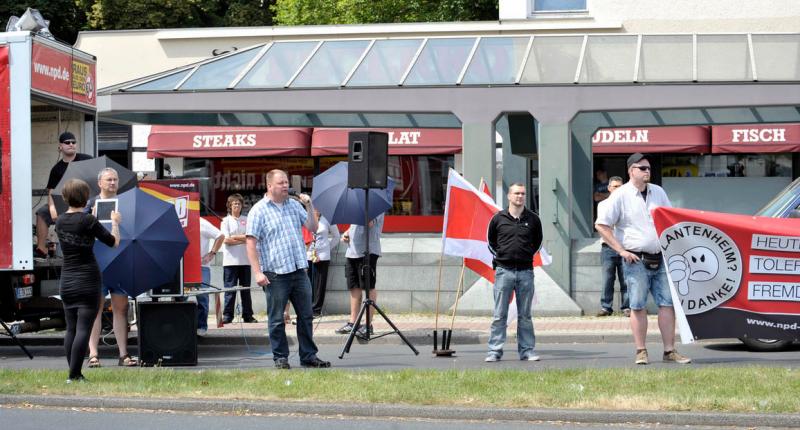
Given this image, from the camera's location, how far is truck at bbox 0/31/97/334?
13602mm

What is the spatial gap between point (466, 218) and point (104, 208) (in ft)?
12.9

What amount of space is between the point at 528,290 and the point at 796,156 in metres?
20.4

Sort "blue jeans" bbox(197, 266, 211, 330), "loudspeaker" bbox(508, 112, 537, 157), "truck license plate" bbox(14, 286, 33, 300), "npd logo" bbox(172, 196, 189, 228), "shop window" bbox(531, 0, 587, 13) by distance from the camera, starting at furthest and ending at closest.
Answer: "shop window" bbox(531, 0, 587, 13) → "loudspeaker" bbox(508, 112, 537, 157) → "blue jeans" bbox(197, 266, 211, 330) → "truck license plate" bbox(14, 286, 33, 300) → "npd logo" bbox(172, 196, 189, 228)

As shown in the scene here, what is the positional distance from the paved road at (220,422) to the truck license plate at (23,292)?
15.6 ft

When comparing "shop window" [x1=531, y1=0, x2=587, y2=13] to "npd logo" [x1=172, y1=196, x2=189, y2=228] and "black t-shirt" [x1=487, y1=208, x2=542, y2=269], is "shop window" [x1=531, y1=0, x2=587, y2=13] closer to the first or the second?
"npd logo" [x1=172, y1=196, x2=189, y2=228]

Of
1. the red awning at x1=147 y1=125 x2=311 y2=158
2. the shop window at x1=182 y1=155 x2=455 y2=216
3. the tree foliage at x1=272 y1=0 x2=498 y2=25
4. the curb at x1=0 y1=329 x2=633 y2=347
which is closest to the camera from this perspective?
the curb at x1=0 y1=329 x2=633 y2=347

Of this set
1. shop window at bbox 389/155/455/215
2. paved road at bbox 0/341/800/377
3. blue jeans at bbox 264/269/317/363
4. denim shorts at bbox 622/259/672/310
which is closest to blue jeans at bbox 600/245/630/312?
paved road at bbox 0/341/800/377

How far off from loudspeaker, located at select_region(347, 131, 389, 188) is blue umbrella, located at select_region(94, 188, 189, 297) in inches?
81.5

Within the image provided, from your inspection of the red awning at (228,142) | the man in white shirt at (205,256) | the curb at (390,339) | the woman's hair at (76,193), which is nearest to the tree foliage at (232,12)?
the red awning at (228,142)

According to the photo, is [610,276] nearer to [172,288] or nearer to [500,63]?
[500,63]

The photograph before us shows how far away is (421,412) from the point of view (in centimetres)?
925

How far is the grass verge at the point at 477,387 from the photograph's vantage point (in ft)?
30.2

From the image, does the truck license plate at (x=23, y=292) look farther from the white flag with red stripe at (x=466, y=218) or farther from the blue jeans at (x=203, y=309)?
the white flag with red stripe at (x=466, y=218)

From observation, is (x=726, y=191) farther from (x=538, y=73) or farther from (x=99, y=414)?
(x=99, y=414)
